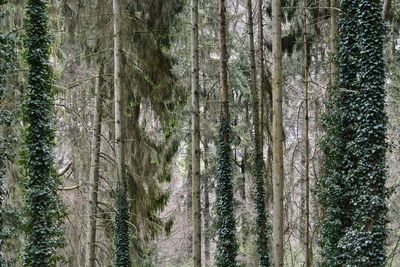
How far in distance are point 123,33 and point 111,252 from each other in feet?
17.2

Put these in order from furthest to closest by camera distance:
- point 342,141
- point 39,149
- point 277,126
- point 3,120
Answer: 1. point 277,126
2. point 342,141
3. point 39,149
4. point 3,120

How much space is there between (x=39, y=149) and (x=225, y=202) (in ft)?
15.6

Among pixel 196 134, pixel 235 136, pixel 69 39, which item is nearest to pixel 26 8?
pixel 69 39

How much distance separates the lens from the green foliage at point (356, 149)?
344 inches

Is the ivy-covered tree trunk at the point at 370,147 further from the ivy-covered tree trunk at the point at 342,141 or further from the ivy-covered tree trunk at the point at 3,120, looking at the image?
the ivy-covered tree trunk at the point at 3,120

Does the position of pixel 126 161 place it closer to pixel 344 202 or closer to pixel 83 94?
pixel 83 94

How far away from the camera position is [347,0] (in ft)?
32.6

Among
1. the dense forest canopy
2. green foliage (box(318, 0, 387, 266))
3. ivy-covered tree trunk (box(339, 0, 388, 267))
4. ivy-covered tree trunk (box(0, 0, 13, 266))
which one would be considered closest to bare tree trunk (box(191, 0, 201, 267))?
the dense forest canopy

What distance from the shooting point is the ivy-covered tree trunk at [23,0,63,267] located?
9.26 metres

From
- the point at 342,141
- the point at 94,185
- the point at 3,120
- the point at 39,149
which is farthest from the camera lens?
the point at 94,185

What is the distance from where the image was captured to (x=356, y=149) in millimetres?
9109

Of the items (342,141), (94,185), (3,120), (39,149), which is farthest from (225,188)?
(3,120)

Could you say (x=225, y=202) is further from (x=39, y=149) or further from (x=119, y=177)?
(x=39, y=149)

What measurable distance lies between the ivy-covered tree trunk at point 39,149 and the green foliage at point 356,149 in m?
5.34
